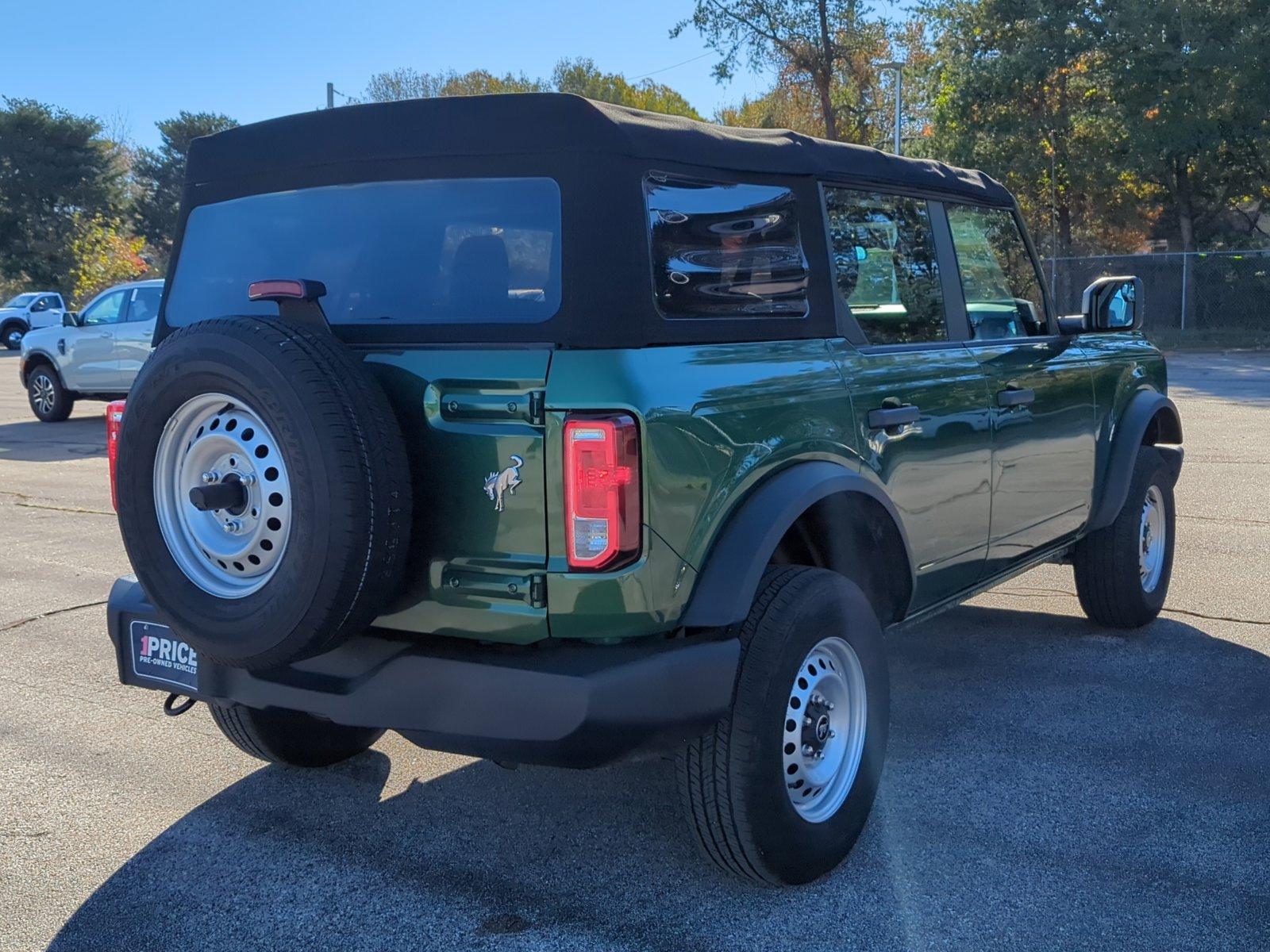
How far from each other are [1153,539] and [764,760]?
353 centimetres

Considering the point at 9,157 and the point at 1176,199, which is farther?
the point at 9,157

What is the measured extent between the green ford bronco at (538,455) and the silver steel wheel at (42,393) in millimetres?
13926

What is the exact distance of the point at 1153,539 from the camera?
5.89 meters

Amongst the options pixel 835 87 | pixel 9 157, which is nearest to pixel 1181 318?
pixel 835 87

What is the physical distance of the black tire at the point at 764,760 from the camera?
305 centimetres

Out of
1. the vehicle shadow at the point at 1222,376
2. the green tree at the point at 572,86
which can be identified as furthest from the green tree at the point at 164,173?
the vehicle shadow at the point at 1222,376

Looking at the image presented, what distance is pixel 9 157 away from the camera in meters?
55.8

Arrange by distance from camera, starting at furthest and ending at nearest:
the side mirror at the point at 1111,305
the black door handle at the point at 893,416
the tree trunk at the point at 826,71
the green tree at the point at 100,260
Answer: the green tree at the point at 100,260 → the tree trunk at the point at 826,71 → the side mirror at the point at 1111,305 → the black door handle at the point at 893,416

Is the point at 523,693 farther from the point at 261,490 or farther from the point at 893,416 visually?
the point at 893,416

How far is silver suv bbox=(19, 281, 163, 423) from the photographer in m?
15.8

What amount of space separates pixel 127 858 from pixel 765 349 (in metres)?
2.23

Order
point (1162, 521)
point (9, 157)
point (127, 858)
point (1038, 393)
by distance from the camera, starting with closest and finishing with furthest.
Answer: point (127, 858)
point (1038, 393)
point (1162, 521)
point (9, 157)

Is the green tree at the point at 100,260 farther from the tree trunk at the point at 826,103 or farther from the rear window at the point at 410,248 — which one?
the rear window at the point at 410,248

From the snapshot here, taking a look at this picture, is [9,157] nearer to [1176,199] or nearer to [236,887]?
[1176,199]
